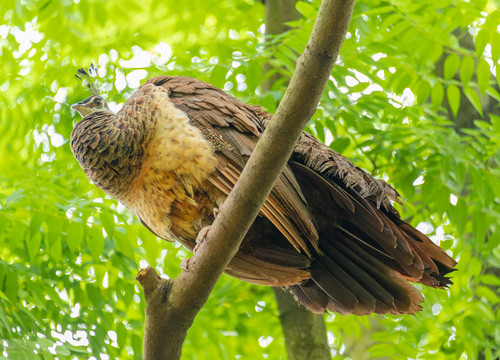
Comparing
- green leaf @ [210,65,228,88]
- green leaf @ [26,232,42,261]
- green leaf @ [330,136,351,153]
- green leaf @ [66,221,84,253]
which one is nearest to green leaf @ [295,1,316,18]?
green leaf @ [210,65,228,88]

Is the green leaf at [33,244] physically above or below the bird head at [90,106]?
below

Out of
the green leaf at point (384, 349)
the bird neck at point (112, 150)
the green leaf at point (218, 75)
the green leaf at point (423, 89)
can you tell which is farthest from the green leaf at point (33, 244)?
the green leaf at point (423, 89)

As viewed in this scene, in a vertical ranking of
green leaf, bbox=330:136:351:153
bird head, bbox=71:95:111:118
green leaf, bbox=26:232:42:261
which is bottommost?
green leaf, bbox=26:232:42:261

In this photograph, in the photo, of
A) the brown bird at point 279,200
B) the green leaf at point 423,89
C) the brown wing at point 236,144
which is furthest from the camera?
the green leaf at point 423,89

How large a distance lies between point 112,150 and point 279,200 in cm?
86

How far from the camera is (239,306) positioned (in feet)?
14.3

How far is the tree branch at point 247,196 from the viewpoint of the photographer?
75.0 inches

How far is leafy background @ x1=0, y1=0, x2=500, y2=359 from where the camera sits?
10.7 feet

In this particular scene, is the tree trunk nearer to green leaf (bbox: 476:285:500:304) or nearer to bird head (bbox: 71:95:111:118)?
green leaf (bbox: 476:285:500:304)

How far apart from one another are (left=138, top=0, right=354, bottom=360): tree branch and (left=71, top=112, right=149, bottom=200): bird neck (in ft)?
2.58

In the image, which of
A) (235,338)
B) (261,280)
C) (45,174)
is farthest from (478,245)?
(45,174)

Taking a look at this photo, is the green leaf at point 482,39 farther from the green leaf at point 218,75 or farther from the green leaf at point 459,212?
the green leaf at point 218,75

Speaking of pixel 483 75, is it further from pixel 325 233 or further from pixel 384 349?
pixel 384 349

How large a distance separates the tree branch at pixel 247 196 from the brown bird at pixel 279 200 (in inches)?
20.3
